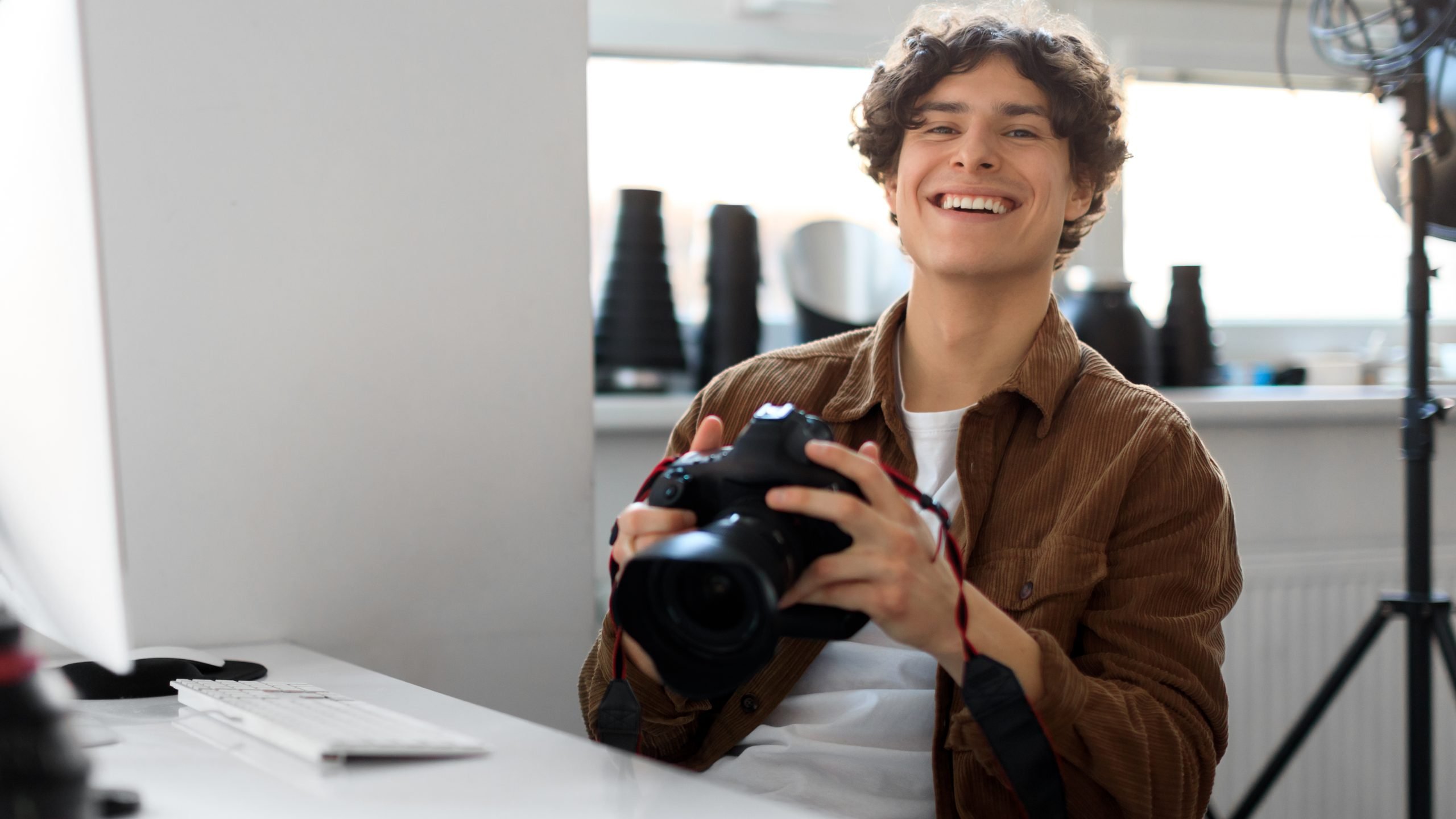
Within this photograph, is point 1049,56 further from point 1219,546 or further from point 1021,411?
point 1219,546

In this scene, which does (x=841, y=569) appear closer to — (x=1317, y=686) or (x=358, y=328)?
(x=358, y=328)

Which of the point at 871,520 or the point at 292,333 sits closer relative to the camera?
the point at 871,520

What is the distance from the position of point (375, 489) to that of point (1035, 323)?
64cm

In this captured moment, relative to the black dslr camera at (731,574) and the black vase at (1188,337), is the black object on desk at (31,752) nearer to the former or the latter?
the black dslr camera at (731,574)

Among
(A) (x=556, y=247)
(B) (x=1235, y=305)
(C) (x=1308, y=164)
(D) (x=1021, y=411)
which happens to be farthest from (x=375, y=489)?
(C) (x=1308, y=164)

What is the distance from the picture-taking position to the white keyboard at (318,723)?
685 mm

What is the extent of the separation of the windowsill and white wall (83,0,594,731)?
0.45 metres

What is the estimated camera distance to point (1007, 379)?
1.14m

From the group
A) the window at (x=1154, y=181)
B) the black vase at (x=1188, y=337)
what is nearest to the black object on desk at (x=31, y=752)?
the window at (x=1154, y=181)

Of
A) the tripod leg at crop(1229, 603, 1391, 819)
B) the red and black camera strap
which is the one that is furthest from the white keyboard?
the tripod leg at crop(1229, 603, 1391, 819)

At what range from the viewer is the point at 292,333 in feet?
3.87

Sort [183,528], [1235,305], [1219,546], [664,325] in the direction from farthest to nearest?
[1235,305] < [664,325] < [183,528] < [1219,546]

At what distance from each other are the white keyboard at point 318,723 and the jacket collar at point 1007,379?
526 mm

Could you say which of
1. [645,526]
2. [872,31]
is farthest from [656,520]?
[872,31]
